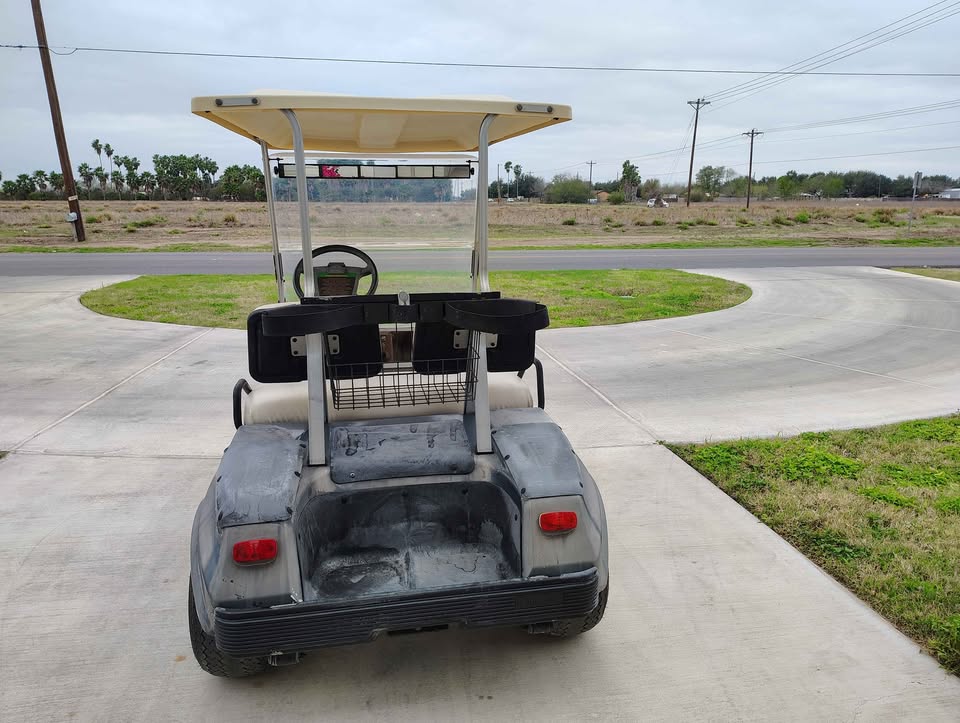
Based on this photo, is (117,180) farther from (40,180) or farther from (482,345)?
(482,345)

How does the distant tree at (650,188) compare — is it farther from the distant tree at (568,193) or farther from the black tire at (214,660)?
the black tire at (214,660)

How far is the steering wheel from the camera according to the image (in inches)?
137

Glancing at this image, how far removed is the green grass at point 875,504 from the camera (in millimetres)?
3139

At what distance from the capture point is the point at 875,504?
4.05 m

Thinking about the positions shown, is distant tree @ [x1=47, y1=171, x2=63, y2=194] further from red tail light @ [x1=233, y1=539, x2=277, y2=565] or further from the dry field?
red tail light @ [x1=233, y1=539, x2=277, y2=565]

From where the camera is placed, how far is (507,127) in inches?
122

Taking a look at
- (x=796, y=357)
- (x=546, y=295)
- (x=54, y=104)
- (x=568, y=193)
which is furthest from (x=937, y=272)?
(x=568, y=193)

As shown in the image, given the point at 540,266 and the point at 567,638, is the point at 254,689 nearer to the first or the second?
the point at 567,638

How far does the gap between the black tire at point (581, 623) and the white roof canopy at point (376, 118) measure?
76.0 inches

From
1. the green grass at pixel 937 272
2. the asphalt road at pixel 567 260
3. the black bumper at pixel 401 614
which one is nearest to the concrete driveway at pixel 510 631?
the black bumper at pixel 401 614

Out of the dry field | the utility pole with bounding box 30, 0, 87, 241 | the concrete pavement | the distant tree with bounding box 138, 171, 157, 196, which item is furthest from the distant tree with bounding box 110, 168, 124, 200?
the concrete pavement

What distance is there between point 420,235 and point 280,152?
93 centimetres

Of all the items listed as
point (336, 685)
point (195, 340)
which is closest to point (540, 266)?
point (195, 340)

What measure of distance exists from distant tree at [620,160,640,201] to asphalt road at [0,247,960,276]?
2508 inches
